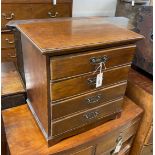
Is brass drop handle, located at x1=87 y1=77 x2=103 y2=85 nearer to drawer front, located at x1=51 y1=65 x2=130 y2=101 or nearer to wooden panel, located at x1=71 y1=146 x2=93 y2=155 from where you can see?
drawer front, located at x1=51 y1=65 x2=130 y2=101

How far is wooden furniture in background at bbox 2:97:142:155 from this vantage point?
32.9 inches

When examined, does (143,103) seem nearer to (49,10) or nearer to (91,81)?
(91,81)

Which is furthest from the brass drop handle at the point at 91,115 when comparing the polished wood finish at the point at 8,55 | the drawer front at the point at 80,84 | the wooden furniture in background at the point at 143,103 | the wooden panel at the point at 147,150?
the polished wood finish at the point at 8,55

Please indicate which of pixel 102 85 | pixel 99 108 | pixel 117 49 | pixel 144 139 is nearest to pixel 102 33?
pixel 117 49

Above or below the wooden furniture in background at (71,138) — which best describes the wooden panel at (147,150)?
below

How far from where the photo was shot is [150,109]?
43.6 inches

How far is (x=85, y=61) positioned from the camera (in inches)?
28.7

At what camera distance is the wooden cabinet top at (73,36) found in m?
0.66

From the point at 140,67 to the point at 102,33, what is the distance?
508mm

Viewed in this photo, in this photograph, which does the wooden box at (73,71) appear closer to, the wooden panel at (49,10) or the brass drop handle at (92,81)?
the brass drop handle at (92,81)

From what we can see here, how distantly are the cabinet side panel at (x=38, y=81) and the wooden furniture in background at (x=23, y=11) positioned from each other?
1.83 feet

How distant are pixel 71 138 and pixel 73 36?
45 centimetres

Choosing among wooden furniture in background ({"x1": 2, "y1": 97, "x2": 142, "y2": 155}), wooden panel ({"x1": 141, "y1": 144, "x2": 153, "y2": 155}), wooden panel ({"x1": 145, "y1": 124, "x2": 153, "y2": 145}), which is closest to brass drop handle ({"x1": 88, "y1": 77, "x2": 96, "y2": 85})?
wooden furniture in background ({"x1": 2, "y1": 97, "x2": 142, "y2": 155})

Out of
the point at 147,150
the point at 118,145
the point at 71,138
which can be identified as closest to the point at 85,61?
the point at 71,138
